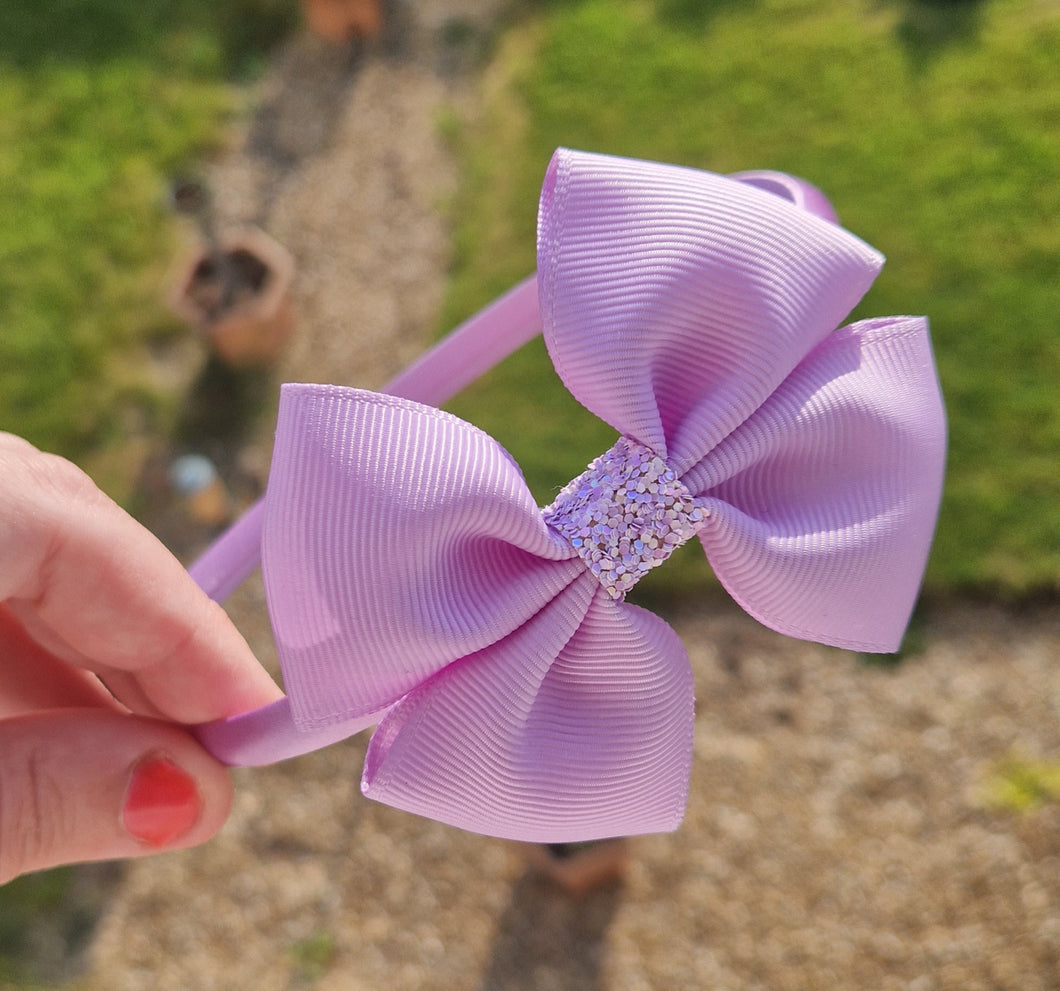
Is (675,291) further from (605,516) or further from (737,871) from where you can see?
(737,871)

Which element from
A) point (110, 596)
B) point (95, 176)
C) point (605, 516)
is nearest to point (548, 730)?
point (605, 516)

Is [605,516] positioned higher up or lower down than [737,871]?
higher up

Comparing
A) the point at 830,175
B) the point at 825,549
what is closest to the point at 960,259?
the point at 830,175

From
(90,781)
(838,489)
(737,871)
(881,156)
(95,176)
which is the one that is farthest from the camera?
(95,176)

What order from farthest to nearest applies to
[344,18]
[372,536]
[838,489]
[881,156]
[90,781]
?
[344,18], [881,156], [90,781], [838,489], [372,536]

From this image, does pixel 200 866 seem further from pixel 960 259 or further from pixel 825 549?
pixel 960 259

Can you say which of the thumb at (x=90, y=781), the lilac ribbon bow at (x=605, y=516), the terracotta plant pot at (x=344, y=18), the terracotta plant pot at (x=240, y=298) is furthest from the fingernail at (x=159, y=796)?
the terracotta plant pot at (x=344, y=18)
